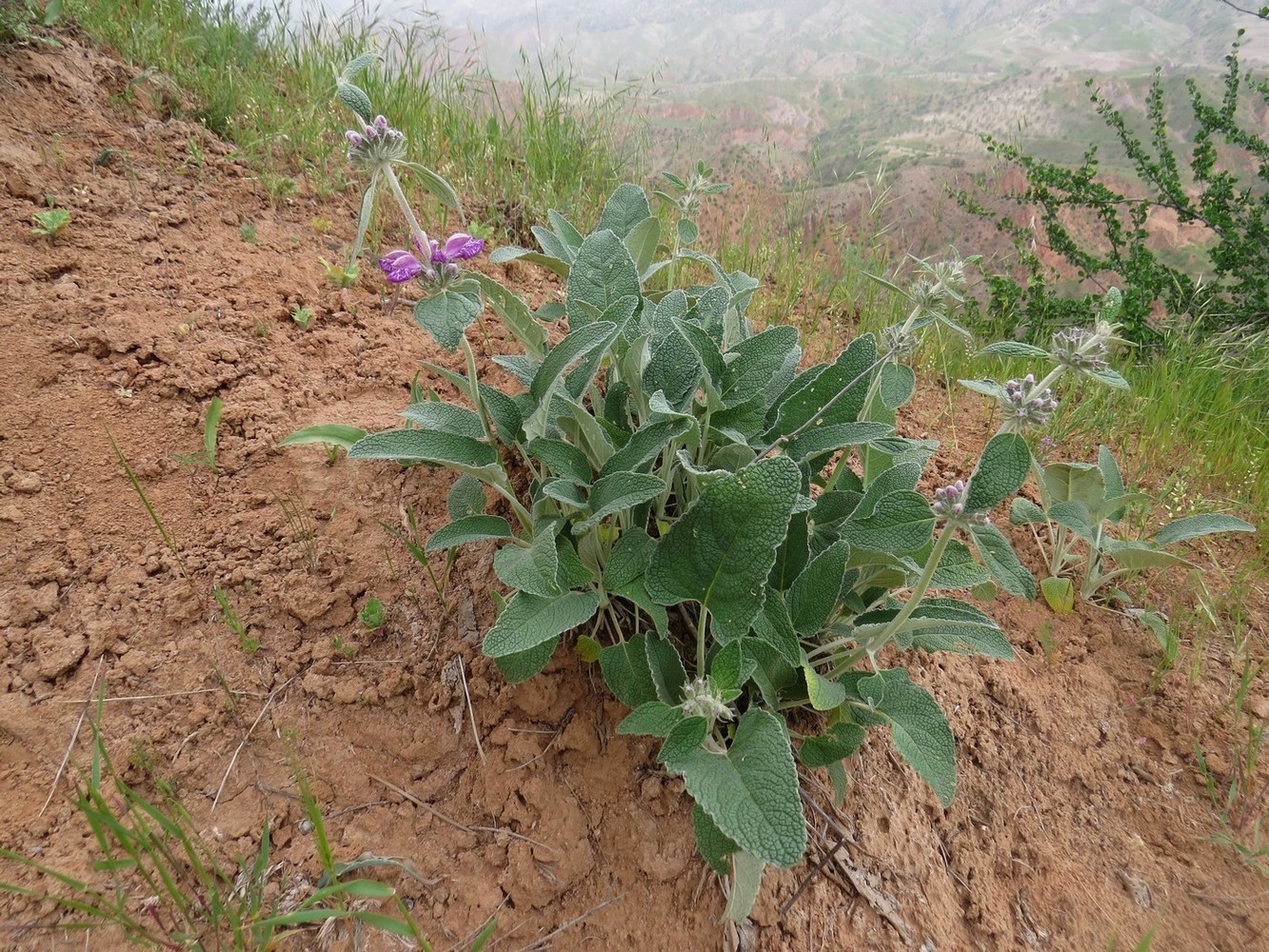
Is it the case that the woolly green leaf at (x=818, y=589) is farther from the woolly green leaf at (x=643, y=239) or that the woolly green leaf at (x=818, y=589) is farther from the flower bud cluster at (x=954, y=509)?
the woolly green leaf at (x=643, y=239)

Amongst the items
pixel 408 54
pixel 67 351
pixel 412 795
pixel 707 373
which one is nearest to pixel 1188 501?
pixel 707 373

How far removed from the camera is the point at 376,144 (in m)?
1.23

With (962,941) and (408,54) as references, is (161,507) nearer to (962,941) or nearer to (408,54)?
(962,941)

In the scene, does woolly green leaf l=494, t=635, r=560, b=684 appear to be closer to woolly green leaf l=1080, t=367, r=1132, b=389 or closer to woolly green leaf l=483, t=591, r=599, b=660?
woolly green leaf l=483, t=591, r=599, b=660

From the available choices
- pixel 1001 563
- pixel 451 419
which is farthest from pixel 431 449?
pixel 1001 563

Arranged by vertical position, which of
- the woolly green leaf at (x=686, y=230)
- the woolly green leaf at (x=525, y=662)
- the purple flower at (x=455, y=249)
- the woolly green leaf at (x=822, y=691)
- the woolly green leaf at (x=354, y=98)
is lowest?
the woolly green leaf at (x=525, y=662)

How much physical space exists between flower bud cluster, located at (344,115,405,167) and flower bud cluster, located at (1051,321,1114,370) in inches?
48.9

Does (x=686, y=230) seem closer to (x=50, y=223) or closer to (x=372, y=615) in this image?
(x=372, y=615)

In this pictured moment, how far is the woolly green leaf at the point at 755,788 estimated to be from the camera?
3.25 feet

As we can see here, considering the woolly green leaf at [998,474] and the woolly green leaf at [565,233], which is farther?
the woolly green leaf at [565,233]

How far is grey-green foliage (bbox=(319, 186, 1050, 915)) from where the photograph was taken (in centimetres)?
116

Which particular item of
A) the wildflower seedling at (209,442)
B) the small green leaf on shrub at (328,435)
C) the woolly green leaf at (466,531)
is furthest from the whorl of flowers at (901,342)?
the wildflower seedling at (209,442)

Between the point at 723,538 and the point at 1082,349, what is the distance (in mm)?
759

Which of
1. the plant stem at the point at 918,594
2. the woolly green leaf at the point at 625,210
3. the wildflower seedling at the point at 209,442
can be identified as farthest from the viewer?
the woolly green leaf at the point at 625,210
